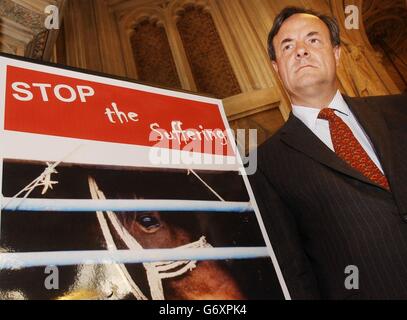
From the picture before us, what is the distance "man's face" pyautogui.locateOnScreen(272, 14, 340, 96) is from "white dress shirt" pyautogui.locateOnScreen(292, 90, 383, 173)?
69 millimetres

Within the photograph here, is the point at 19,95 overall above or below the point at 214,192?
above

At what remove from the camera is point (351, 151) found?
106 centimetres

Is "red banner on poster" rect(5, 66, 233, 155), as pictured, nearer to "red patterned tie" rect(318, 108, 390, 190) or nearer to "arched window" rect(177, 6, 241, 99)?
"red patterned tie" rect(318, 108, 390, 190)

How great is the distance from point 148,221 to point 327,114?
75 cm

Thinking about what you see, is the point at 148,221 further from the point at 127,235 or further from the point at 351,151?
the point at 351,151

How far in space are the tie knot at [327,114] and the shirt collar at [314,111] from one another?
25 millimetres

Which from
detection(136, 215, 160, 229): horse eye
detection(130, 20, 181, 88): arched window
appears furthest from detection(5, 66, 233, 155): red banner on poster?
detection(130, 20, 181, 88): arched window

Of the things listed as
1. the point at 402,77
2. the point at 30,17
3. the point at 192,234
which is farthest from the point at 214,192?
the point at 402,77

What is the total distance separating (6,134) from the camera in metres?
0.76

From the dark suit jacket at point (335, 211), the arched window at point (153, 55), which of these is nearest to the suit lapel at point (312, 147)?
the dark suit jacket at point (335, 211)

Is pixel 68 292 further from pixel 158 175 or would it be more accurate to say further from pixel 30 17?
A: pixel 30 17

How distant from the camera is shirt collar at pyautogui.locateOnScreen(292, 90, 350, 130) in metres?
1.21

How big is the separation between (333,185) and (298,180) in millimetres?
115

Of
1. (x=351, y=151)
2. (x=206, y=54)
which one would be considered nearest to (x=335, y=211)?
(x=351, y=151)
